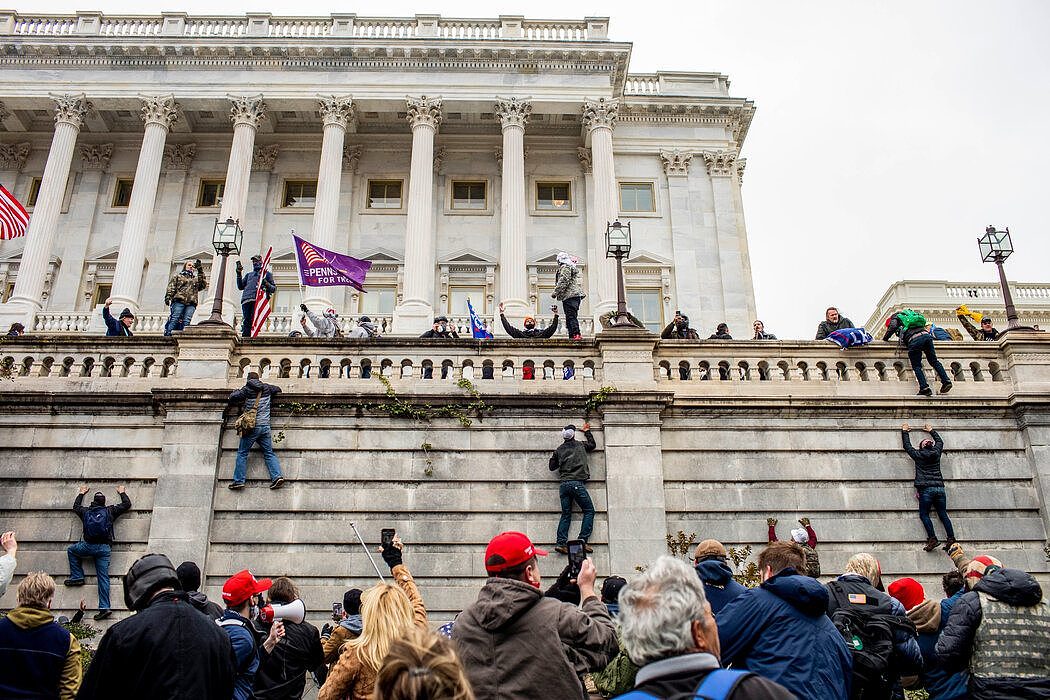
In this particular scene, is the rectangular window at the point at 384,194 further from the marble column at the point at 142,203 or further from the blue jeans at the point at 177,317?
the blue jeans at the point at 177,317

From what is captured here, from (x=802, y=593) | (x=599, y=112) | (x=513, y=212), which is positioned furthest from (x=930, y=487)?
(x=599, y=112)

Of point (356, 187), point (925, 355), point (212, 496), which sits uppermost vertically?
point (356, 187)

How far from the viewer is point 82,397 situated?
15.7m

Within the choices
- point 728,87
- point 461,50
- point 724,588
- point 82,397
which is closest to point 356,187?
point 461,50

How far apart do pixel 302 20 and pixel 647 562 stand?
31135 mm

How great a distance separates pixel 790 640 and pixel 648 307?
31.1 m

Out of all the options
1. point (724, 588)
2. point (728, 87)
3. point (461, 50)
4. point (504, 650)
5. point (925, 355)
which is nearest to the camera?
point (504, 650)

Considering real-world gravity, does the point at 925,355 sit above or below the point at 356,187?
below

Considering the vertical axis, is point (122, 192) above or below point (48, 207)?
above

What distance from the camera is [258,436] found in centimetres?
1524

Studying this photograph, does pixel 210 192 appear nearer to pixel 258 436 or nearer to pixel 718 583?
pixel 258 436

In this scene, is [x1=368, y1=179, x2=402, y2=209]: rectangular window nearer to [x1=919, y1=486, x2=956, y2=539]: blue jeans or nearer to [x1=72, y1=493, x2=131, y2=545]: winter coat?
[x1=72, y1=493, x2=131, y2=545]: winter coat

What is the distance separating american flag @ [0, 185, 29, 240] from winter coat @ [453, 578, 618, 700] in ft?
70.0

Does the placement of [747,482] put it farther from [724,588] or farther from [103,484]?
[103,484]
